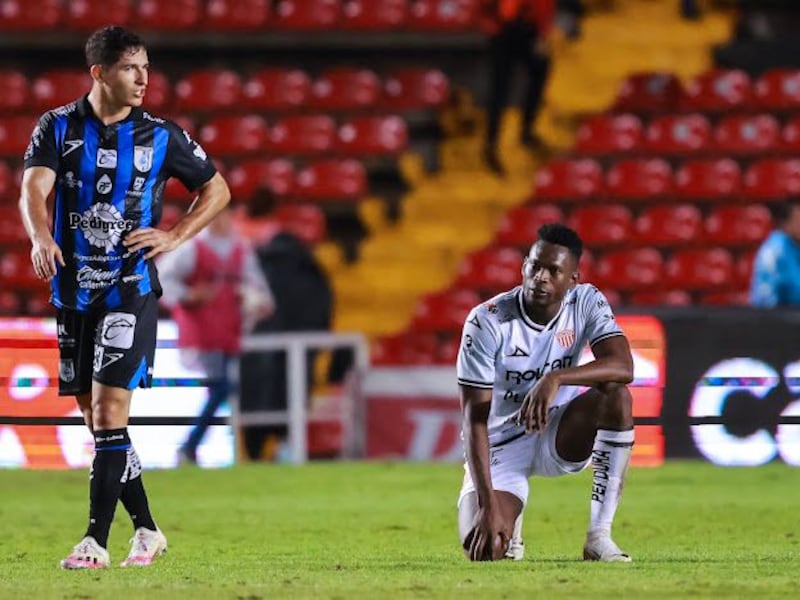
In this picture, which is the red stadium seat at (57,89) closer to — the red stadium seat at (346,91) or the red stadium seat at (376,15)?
the red stadium seat at (346,91)

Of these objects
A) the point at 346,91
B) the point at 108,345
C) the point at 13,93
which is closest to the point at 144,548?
the point at 108,345

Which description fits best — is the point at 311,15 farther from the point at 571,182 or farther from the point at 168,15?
the point at 571,182

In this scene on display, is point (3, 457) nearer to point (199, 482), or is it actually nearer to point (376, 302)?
point (199, 482)

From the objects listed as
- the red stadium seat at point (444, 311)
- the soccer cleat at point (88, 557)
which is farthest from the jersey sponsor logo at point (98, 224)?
the red stadium seat at point (444, 311)

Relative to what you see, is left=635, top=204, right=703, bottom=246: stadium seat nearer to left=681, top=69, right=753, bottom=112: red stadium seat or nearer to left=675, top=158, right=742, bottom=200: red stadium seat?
left=675, top=158, right=742, bottom=200: red stadium seat

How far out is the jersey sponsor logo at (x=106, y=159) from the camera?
6.48 m

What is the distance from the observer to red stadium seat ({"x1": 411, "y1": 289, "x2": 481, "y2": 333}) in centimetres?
1581

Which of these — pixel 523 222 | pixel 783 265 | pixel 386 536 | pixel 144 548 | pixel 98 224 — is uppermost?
pixel 98 224

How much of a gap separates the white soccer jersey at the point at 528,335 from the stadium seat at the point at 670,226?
31.0 feet

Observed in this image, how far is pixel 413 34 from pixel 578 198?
2591 millimetres

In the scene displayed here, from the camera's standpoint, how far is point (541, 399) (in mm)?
6398

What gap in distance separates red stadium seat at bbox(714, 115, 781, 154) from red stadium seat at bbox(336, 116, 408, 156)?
3099mm

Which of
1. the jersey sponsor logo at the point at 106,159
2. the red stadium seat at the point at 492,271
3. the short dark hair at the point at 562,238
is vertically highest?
the jersey sponsor logo at the point at 106,159

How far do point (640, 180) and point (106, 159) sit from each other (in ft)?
35.1
